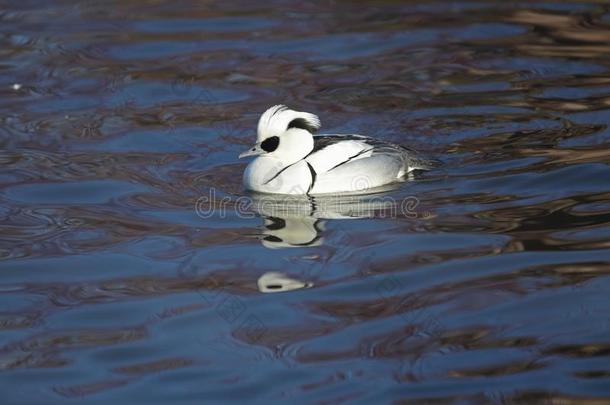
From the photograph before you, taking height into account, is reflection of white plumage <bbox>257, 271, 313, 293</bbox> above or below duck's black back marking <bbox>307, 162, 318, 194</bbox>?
below

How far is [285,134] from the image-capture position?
10273 millimetres

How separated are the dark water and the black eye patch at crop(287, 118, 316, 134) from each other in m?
0.70

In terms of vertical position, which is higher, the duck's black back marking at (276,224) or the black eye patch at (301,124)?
the black eye patch at (301,124)

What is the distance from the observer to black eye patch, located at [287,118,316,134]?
10219 mm

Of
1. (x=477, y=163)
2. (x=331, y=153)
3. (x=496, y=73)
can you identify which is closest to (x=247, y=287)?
(x=331, y=153)

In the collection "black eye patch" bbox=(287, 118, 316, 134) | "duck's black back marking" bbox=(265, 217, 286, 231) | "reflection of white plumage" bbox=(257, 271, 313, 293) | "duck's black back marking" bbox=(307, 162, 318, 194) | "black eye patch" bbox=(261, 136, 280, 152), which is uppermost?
"black eye patch" bbox=(287, 118, 316, 134)

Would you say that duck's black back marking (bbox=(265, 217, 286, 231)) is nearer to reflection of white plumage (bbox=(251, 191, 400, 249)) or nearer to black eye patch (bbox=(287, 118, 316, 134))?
reflection of white plumage (bbox=(251, 191, 400, 249))

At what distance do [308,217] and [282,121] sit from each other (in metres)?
0.89

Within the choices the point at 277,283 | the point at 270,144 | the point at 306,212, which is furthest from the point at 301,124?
the point at 277,283

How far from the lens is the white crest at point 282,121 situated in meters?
10.2

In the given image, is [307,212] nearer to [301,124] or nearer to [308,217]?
[308,217]

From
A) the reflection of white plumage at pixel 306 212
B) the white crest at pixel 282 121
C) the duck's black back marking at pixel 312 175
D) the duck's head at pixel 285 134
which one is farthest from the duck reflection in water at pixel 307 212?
the white crest at pixel 282 121

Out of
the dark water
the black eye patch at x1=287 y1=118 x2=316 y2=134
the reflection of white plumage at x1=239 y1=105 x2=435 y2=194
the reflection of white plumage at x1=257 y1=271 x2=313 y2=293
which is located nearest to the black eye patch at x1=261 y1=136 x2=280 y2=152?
the reflection of white plumage at x1=239 y1=105 x2=435 y2=194

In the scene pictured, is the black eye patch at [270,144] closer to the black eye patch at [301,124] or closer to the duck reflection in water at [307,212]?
the black eye patch at [301,124]
